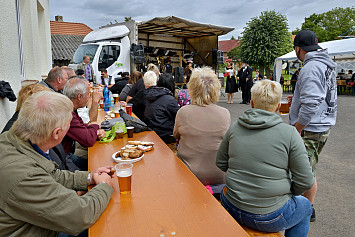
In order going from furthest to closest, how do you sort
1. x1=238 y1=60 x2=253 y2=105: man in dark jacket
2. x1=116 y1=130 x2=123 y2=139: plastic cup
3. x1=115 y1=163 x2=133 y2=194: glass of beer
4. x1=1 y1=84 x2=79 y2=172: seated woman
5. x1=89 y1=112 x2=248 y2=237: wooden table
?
x1=238 y1=60 x2=253 y2=105: man in dark jacket, x1=116 y1=130 x2=123 y2=139: plastic cup, x1=1 y1=84 x2=79 y2=172: seated woman, x1=115 y1=163 x2=133 y2=194: glass of beer, x1=89 y1=112 x2=248 y2=237: wooden table

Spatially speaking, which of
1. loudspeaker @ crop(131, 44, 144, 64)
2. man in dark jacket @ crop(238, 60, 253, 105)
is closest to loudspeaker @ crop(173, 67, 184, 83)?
loudspeaker @ crop(131, 44, 144, 64)

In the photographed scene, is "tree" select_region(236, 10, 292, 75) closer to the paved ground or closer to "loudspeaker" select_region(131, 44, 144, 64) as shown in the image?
"loudspeaker" select_region(131, 44, 144, 64)

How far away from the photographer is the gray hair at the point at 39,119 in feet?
4.33

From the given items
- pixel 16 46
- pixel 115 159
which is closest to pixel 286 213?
pixel 115 159

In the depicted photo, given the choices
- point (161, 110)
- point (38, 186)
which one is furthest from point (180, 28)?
point (38, 186)

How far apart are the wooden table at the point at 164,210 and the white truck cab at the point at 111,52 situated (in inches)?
390

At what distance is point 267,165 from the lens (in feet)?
5.70

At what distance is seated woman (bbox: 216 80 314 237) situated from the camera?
1734 millimetres

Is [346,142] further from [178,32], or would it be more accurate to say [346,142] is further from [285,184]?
[178,32]

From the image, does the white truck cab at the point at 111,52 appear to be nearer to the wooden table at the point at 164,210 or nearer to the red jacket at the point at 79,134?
the red jacket at the point at 79,134

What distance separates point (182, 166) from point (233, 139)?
1.47 ft

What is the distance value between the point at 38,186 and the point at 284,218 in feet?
4.77

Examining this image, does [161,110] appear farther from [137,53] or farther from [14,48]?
[137,53]

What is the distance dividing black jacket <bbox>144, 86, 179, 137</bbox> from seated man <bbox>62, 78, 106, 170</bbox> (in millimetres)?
1033
